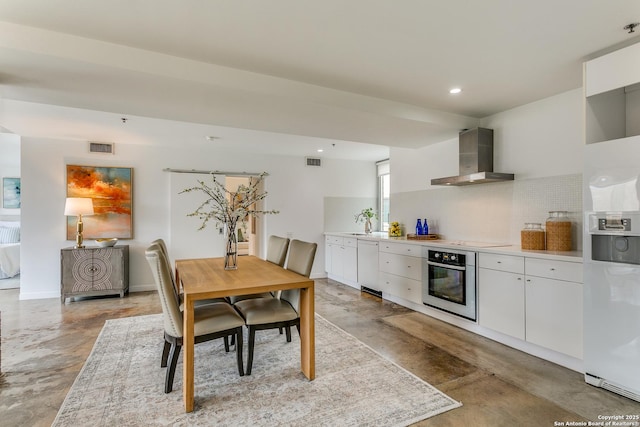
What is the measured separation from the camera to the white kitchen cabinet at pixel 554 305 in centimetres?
250

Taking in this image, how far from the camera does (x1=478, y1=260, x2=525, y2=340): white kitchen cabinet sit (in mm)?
2889

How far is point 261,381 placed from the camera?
2.39 m

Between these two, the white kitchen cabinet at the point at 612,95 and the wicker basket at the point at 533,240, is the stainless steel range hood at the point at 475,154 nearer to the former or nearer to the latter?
the wicker basket at the point at 533,240

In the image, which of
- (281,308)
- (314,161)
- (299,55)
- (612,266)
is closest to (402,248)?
(281,308)

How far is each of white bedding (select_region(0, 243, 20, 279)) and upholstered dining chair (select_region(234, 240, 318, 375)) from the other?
6077 mm

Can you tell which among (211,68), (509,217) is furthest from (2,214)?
(509,217)

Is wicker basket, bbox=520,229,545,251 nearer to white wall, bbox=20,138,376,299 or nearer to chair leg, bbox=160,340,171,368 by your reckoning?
chair leg, bbox=160,340,171,368

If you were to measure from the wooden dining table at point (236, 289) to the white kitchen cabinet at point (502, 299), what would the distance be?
187 centimetres

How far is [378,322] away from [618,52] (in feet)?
10.3

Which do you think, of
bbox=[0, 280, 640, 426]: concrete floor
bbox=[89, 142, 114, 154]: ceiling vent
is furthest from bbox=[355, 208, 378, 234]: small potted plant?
bbox=[89, 142, 114, 154]: ceiling vent

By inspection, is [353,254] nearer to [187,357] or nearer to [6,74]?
[187,357]

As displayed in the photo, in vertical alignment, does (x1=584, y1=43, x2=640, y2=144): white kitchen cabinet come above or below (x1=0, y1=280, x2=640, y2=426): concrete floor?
above

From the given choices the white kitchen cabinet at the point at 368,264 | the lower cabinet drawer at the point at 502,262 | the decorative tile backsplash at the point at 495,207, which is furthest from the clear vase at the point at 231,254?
the decorative tile backsplash at the point at 495,207

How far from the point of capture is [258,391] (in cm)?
226
